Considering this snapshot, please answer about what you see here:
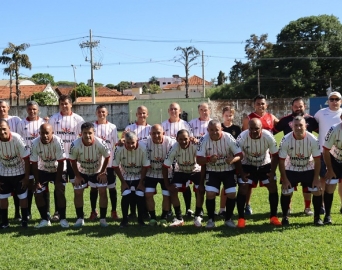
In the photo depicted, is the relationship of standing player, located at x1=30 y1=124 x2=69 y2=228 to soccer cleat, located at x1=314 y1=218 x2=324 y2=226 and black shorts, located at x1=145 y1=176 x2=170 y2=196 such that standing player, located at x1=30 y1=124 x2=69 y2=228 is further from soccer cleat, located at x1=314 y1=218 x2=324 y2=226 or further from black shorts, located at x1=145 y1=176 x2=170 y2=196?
soccer cleat, located at x1=314 y1=218 x2=324 y2=226

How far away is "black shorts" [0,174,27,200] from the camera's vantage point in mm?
6828

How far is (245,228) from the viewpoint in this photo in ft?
20.9

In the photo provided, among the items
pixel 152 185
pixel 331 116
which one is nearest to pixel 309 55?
pixel 331 116

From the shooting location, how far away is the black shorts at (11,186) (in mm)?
6828

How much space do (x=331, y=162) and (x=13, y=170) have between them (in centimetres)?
506

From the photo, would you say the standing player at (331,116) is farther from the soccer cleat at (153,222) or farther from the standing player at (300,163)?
the soccer cleat at (153,222)

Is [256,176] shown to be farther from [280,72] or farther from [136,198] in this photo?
[280,72]

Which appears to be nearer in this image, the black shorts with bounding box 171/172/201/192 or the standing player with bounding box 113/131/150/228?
the standing player with bounding box 113/131/150/228

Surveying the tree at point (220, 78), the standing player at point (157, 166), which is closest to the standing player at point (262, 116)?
the standing player at point (157, 166)

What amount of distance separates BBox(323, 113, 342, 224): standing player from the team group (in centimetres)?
1

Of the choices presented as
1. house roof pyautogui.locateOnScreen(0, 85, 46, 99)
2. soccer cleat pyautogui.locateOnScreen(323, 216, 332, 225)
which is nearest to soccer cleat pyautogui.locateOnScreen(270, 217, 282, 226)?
soccer cleat pyautogui.locateOnScreen(323, 216, 332, 225)

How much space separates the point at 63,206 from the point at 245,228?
2944 mm

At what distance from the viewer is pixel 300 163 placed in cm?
652

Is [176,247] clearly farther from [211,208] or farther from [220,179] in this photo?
[220,179]
